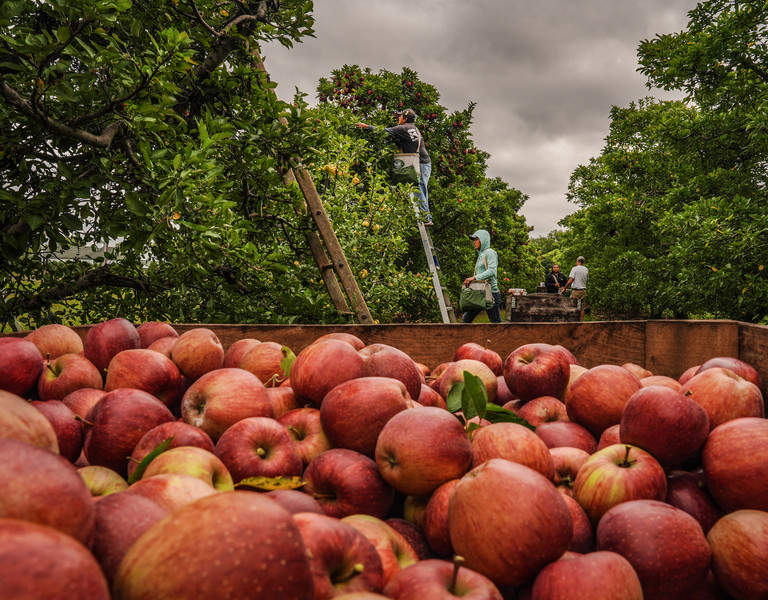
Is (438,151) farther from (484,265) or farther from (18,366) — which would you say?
(18,366)

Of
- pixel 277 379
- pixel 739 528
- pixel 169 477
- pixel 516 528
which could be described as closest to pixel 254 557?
pixel 169 477

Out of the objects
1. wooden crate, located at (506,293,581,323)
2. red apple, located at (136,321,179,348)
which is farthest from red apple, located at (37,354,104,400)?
wooden crate, located at (506,293,581,323)

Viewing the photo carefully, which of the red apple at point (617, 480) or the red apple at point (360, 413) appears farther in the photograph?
the red apple at point (360, 413)

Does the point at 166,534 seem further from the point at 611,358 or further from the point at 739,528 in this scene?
the point at 611,358

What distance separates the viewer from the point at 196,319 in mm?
4406

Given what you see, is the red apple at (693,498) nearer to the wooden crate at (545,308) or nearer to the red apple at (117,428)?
the red apple at (117,428)

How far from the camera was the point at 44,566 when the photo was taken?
23.3 inches

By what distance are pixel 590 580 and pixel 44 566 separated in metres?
1.01

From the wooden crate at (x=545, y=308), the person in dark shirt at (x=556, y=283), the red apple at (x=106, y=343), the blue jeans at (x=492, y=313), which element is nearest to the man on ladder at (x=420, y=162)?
the blue jeans at (x=492, y=313)

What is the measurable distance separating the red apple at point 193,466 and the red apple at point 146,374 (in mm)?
649

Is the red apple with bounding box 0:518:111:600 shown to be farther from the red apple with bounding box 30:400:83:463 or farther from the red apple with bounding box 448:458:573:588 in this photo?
the red apple with bounding box 30:400:83:463

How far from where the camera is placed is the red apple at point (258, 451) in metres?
1.52

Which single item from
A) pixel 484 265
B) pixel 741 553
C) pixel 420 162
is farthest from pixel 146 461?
pixel 420 162

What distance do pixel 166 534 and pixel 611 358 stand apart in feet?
9.75
